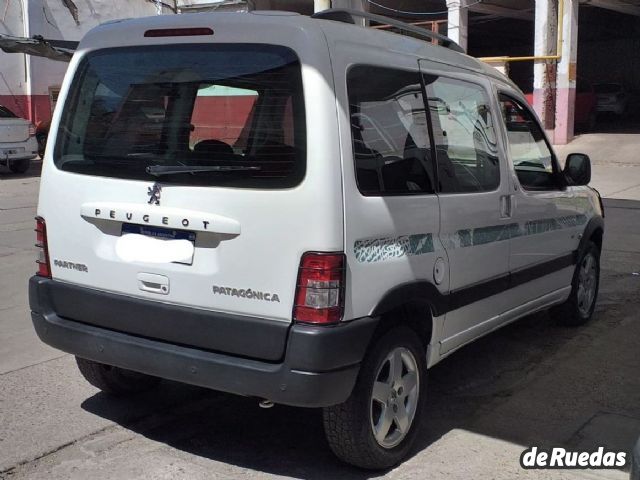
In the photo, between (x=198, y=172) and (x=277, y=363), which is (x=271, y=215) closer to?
(x=198, y=172)

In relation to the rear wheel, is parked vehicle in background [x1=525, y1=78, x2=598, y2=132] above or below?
above

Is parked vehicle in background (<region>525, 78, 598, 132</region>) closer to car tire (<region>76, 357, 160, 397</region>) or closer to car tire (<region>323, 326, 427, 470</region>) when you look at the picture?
car tire (<region>76, 357, 160, 397</region>)

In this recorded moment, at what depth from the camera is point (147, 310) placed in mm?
3619

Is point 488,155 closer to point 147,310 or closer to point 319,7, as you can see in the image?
point 147,310

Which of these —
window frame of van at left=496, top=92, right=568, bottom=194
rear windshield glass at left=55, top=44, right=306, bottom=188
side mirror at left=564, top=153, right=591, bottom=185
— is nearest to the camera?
rear windshield glass at left=55, top=44, right=306, bottom=188

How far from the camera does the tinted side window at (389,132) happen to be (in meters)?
3.52

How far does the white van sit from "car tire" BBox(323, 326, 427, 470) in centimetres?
1

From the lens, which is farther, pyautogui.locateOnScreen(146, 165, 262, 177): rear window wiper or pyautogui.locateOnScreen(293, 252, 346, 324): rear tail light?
pyautogui.locateOnScreen(146, 165, 262, 177): rear window wiper

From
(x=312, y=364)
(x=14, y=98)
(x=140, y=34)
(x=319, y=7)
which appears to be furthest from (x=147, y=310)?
(x=14, y=98)

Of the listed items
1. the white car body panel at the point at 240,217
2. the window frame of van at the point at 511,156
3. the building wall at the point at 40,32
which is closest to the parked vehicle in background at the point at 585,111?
the building wall at the point at 40,32

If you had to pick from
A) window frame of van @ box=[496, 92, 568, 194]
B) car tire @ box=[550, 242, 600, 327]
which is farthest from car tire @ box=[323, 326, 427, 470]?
car tire @ box=[550, 242, 600, 327]

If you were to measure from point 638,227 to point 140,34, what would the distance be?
358 inches

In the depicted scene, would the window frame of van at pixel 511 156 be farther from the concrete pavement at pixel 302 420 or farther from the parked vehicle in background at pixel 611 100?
the parked vehicle in background at pixel 611 100

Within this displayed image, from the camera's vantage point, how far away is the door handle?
4570 millimetres
